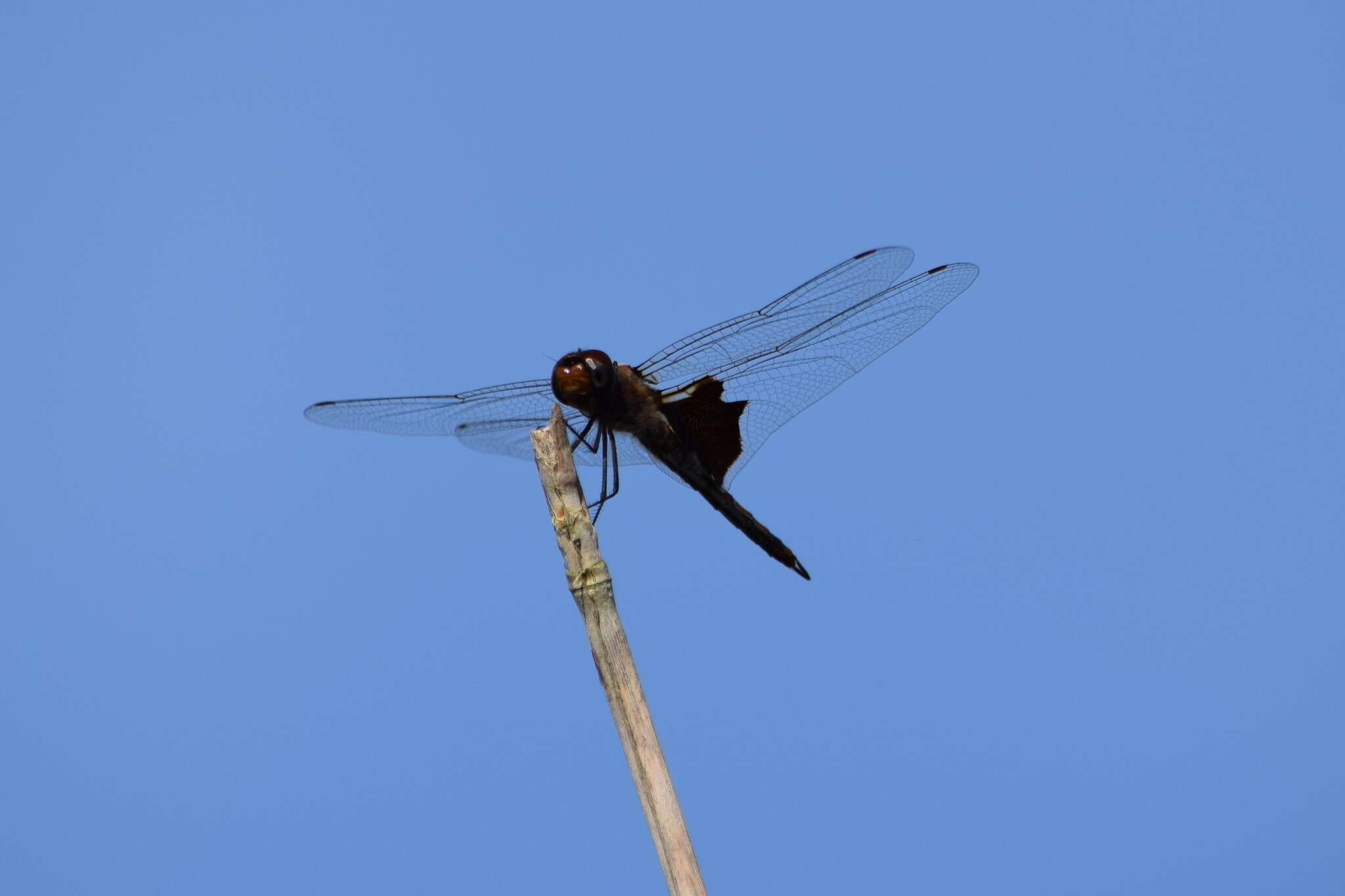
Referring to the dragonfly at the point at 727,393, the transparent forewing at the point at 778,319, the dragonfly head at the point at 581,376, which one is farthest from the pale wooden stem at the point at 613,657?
the transparent forewing at the point at 778,319

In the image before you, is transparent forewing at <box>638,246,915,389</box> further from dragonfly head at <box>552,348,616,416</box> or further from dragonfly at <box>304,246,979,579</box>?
dragonfly head at <box>552,348,616,416</box>

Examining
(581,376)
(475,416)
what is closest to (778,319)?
(581,376)

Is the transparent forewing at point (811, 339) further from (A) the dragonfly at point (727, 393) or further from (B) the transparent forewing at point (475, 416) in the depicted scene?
(B) the transparent forewing at point (475, 416)

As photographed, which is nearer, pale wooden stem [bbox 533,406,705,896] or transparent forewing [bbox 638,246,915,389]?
pale wooden stem [bbox 533,406,705,896]

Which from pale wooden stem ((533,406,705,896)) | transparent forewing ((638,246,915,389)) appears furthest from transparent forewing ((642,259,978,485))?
pale wooden stem ((533,406,705,896))

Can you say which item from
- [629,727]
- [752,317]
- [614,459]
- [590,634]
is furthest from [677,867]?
[752,317]
